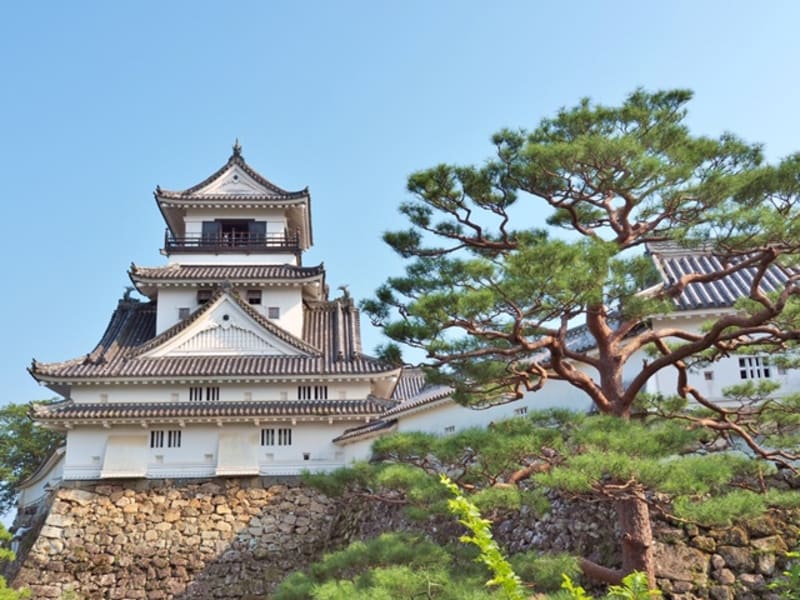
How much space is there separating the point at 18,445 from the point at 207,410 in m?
15.1

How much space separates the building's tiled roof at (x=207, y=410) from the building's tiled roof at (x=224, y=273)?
3108mm

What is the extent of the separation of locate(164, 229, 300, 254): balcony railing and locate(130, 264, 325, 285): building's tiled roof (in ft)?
1.74

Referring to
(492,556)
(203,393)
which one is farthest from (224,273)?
(492,556)

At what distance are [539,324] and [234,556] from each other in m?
10.2

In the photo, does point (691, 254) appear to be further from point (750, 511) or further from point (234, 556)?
point (234, 556)

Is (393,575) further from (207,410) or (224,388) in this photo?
(224,388)

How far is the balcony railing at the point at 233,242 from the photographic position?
60.6 ft

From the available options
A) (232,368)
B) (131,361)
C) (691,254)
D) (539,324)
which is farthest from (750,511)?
(131,361)

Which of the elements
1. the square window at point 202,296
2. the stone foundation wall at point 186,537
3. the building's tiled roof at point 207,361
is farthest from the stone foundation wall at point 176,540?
the square window at point 202,296

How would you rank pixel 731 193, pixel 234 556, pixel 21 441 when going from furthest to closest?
pixel 21 441
pixel 234 556
pixel 731 193

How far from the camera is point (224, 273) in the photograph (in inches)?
695

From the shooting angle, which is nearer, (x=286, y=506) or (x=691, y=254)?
(x=691, y=254)

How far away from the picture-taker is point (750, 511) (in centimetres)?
572

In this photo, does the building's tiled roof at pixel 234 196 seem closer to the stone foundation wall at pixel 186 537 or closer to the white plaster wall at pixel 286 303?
the white plaster wall at pixel 286 303
